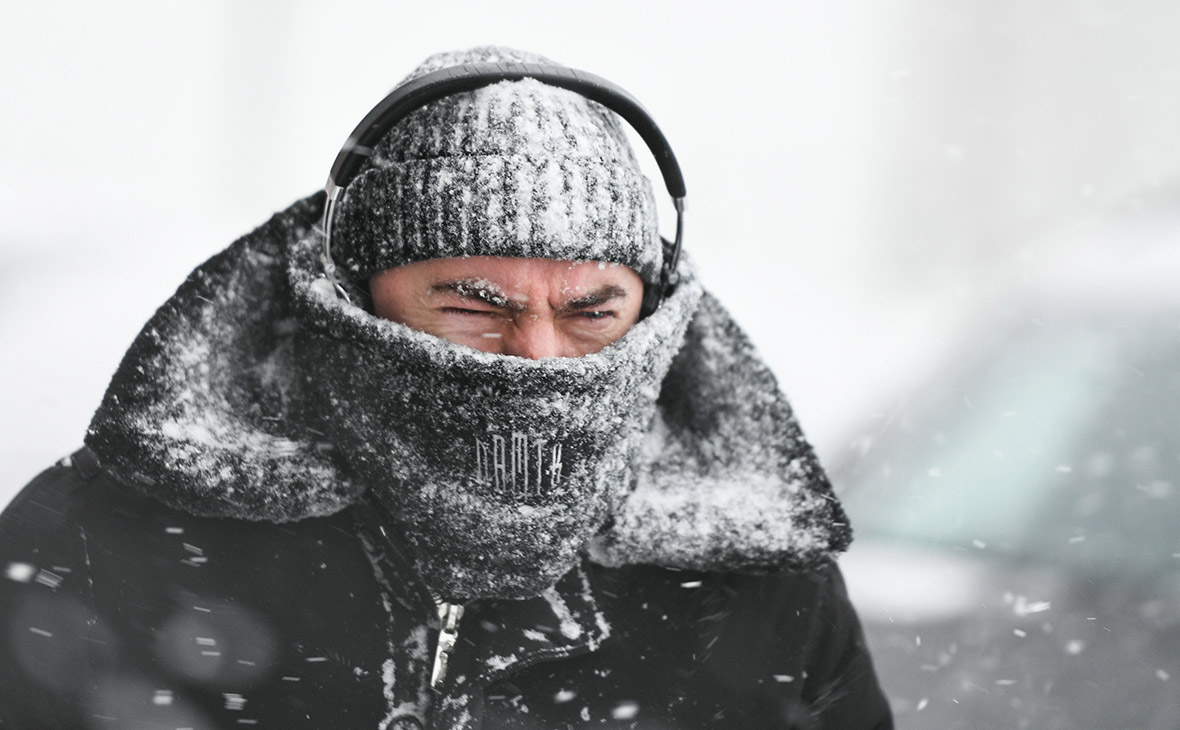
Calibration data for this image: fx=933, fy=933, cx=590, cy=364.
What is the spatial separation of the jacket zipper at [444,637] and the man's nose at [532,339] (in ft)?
1.45

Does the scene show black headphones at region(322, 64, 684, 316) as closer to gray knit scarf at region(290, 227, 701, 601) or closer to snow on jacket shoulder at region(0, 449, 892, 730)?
gray knit scarf at region(290, 227, 701, 601)

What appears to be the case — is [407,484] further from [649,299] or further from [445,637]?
[649,299]

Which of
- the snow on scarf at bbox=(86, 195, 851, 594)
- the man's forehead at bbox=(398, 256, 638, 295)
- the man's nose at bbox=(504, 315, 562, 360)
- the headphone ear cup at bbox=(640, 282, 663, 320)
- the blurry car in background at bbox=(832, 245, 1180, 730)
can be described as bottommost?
the blurry car in background at bbox=(832, 245, 1180, 730)

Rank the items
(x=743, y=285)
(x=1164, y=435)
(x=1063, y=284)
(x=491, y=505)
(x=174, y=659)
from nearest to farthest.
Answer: (x=491, y=505)
(x=174, y=659)
(x=1164, y=435)
(x=1063, y=284)
(x=743, y=285)

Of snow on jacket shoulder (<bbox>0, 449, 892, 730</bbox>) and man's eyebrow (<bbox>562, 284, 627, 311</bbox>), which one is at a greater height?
man's eyebrow (<bbox>562, 284, 627, 311</bbox>)

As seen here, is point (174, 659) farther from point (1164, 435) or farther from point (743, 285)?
point (743, 285)

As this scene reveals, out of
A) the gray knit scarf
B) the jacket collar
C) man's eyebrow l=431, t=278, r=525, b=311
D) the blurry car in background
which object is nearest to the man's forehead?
man's eyebrow l=431, t=278, r=525, b=311

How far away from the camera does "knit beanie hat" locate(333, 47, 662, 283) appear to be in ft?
4.99

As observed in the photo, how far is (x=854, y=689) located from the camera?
1891 mm

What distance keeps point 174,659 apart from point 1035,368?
287 centimetres

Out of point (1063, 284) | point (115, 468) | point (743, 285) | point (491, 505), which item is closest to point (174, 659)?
point (115, 468)

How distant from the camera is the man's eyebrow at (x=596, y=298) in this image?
1.58 metres

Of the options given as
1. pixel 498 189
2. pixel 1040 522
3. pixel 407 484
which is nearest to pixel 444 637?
pixel 407 484

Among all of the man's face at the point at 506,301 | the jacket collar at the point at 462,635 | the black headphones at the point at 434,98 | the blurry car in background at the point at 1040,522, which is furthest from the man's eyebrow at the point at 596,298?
the blurry car in background at the point at 1040,522
